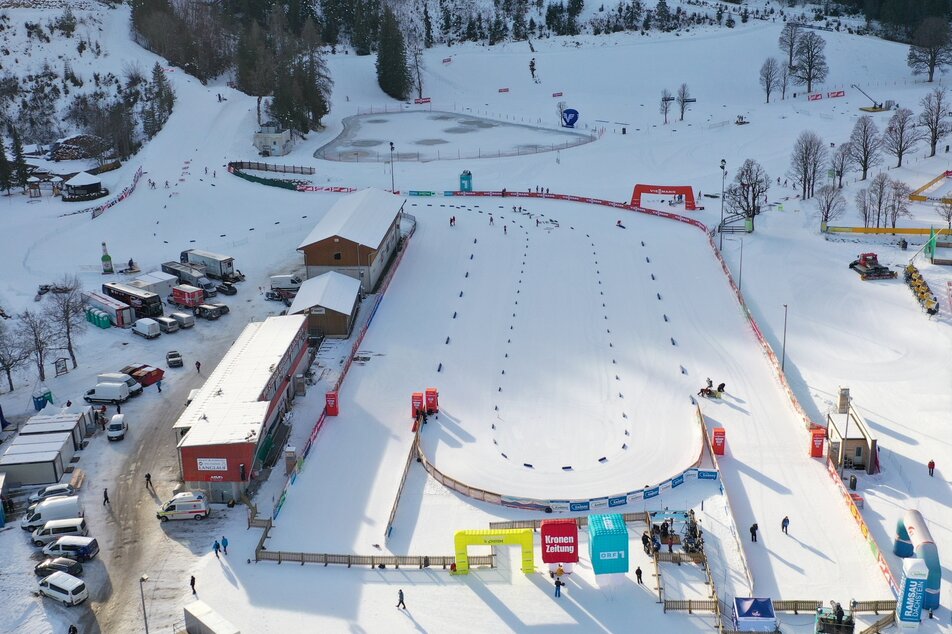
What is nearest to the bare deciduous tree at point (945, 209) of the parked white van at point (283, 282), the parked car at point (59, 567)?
the parked white van at point (283, 282)

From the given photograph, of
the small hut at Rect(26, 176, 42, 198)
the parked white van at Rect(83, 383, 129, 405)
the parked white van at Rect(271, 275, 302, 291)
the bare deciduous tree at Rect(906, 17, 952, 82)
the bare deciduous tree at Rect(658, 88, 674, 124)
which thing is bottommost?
the parked white van at Rect(83, 383, 129, 405)

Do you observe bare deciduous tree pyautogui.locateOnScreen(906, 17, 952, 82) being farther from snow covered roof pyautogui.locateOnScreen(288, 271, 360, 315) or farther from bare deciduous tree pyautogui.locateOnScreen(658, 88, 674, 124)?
snow covered roof pyautogui.locateOnScreen(288, 271, 360, 315)

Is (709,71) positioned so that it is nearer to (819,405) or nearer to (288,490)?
(819,405)

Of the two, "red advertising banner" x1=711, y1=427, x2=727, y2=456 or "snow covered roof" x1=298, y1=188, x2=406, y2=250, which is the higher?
"snow covered roof" x1=298, y1=188, x2=406, y2=250

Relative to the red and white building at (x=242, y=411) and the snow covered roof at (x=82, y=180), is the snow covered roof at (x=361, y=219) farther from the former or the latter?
the snow covered roof at (x=82, y=180)

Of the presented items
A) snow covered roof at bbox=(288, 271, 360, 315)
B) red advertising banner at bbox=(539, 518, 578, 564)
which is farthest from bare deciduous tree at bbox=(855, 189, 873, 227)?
red advertising banner at bbox=(539, 518, 578, 564)

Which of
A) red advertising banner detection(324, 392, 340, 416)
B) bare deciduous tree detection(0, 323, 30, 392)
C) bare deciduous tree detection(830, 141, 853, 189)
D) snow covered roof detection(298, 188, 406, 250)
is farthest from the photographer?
bare deciduous tree detection(830, 141, 853, 189)

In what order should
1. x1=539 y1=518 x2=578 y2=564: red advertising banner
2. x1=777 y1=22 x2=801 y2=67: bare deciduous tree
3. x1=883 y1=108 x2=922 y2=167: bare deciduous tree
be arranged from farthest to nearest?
x1=777 y1=22 x2=801 y2=67: bare deciduous tree, x1=883 y1=108 x2=922 y2=167: bare deciduous tree, x1=539 y1=518 x2=578 y2=564: red advertising banner
